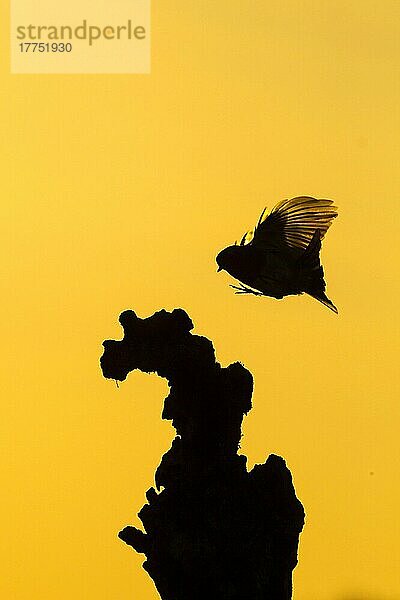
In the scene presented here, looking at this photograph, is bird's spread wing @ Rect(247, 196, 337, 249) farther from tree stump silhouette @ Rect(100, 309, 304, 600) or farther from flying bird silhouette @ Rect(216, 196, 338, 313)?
tree stump silhouette @ Rect(100, 309, 304, 600)

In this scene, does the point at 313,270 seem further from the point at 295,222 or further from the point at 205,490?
the point at 205,490

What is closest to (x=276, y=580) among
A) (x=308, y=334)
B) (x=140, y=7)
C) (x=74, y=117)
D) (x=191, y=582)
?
(x=191, y=582)

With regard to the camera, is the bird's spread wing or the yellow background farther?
the yellow background

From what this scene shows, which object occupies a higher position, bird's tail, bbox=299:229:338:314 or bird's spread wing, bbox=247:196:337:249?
bird's spread wing, bbox=247:196:337:249

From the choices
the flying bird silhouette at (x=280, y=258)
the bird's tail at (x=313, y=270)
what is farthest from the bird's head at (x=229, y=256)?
the bird's tail at (x=313, y=270)

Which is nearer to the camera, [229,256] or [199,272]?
[229,256]

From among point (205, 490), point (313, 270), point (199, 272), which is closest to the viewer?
point (205, 490)

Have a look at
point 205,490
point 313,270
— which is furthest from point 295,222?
point 205,490

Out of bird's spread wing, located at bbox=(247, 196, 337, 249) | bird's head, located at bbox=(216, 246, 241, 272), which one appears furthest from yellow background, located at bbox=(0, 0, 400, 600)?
bird's head, located at bbox=(216, 246, 241, 272)
